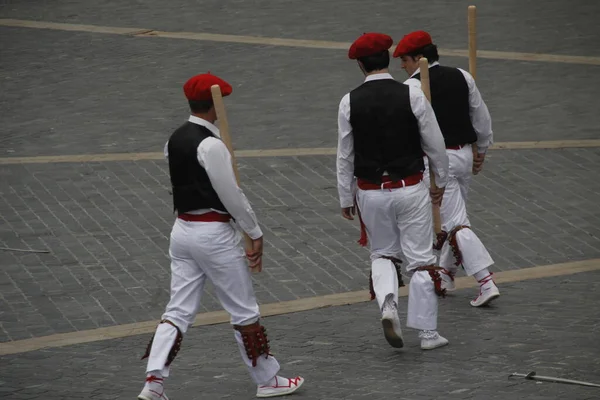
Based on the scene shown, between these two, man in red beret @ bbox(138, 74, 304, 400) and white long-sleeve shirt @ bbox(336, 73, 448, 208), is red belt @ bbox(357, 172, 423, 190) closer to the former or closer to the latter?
white long-sleeve shirt @ bbox(336, 73, 448, 208)

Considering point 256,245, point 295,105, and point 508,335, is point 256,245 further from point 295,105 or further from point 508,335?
point 295,105

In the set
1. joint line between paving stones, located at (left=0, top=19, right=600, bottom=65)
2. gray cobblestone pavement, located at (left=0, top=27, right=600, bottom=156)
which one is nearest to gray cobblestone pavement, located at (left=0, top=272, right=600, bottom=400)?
gray cobblestone pavement, located at (left=0, top=27, right=600, bottom=156)

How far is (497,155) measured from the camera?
1346 cm

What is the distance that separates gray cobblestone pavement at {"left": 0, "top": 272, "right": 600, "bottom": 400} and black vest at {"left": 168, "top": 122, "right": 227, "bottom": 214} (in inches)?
45.7

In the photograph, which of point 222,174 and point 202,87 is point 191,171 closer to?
point 222,174

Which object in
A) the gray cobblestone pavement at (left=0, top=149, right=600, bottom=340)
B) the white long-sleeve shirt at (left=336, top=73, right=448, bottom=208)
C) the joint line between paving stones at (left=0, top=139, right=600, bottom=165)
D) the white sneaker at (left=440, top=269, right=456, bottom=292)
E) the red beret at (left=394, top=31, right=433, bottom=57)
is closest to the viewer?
the white long-sleeve shirt at (left=336, top=73, right=448, bottom=208)

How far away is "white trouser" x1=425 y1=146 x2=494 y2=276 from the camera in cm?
950

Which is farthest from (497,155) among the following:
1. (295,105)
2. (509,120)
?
(295,105)

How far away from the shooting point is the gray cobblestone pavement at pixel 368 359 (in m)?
7.70

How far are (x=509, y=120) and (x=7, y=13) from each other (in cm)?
940

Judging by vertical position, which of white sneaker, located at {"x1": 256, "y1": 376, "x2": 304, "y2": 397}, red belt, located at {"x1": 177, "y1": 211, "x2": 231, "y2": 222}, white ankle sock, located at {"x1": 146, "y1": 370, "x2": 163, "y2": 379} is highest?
red belt, located at {"x1": 177, "y1": 211, "x2": 231, "y2": 222}

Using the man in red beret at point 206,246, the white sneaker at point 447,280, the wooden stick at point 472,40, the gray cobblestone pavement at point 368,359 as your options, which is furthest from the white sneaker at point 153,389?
the wooden stick at point 472,40

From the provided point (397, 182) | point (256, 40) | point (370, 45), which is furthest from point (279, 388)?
point (256, 40)

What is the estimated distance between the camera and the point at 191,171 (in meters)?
7.45
